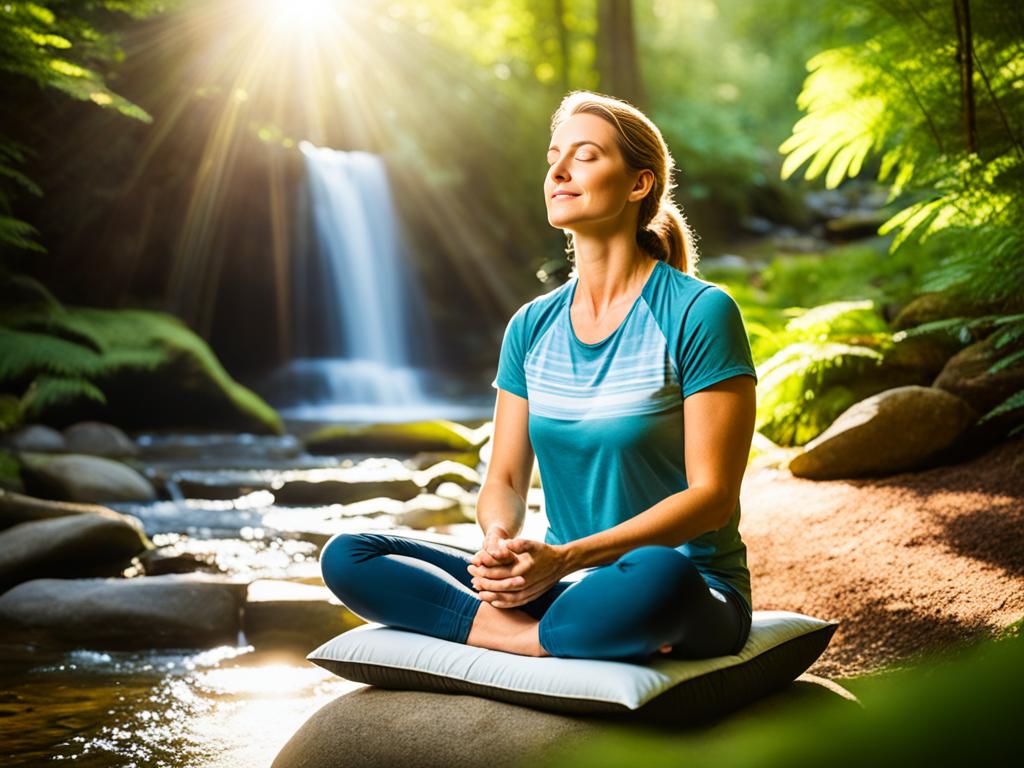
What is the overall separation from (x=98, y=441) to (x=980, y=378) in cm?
866

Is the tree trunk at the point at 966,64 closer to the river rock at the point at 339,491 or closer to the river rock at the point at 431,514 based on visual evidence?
the river rock at the point at 431,514

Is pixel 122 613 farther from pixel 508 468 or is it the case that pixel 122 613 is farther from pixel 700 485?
pixel 700 485

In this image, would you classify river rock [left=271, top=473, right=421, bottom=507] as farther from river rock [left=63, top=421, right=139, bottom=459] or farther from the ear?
the ear

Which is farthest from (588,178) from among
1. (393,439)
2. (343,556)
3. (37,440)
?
(37,440)

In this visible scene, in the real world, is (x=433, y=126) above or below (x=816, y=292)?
above

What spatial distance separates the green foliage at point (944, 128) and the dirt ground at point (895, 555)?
3.23 ft

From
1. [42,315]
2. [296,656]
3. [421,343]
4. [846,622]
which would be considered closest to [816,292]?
[846,622]

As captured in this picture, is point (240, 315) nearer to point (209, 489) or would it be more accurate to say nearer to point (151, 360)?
point (151, 360)

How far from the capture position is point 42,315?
36.7ft

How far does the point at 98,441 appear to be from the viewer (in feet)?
34.3

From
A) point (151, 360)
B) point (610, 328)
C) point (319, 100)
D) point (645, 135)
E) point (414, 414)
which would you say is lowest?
point (414, 414)

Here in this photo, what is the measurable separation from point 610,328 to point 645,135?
1.93 feet

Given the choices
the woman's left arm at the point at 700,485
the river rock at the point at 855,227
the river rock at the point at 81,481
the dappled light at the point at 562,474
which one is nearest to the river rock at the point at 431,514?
the dappled light at the point at 562,474

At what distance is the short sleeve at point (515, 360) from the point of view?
10.2ft
